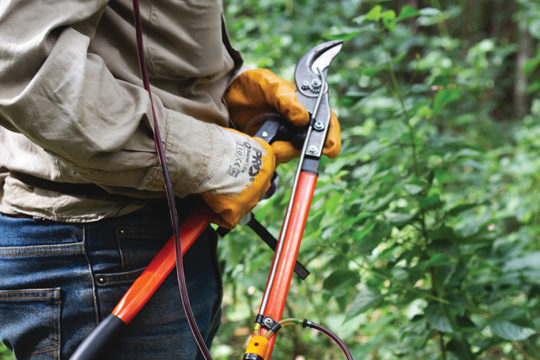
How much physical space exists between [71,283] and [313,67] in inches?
33.0

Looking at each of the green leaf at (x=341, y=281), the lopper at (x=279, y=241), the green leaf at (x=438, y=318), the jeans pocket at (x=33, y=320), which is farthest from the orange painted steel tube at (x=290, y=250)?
the green leaf at (x=438, y=318)

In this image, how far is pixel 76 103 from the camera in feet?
2.88

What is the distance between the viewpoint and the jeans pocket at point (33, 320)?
1053mm

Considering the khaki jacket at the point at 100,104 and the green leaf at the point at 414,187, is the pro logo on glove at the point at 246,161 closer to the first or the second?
the khaki jacket at the point at 100,104

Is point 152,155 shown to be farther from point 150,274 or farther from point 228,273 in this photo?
point 228,273

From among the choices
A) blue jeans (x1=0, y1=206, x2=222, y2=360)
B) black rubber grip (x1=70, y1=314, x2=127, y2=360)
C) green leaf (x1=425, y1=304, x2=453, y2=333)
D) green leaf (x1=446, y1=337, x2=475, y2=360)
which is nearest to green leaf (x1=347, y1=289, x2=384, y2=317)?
green leaf (x1=425, y1=304, x2=453, y2=333)

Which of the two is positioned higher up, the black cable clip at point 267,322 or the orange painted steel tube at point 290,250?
the orange painted steel tube at point 290,250

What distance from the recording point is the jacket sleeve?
86 centimetres

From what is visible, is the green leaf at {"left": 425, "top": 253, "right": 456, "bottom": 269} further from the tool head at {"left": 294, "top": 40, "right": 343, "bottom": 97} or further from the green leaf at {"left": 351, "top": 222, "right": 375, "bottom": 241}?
the tool head at {"left": 294, "top": 40, "right": 343, "bottom": 97}

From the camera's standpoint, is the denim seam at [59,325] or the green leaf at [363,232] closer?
the denim seam at [59,325]

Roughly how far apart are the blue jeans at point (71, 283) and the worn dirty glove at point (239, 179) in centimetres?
17

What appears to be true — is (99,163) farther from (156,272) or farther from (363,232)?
(363,232)

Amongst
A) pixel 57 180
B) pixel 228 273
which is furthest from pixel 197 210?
pixel 228 273

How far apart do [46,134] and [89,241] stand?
0.89 ft
